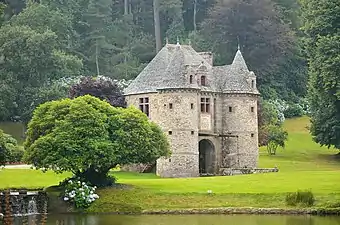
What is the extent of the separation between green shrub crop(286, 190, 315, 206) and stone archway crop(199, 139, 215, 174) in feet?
71.9

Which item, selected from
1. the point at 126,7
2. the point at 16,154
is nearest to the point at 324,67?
the point at 16,154

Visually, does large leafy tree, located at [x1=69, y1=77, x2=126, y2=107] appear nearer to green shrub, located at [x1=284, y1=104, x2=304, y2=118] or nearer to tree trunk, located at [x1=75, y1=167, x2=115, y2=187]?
tree trunk, located at [x1=75, y1=167, x2=115, y2=187]

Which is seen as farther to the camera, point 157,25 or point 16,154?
point 157,25

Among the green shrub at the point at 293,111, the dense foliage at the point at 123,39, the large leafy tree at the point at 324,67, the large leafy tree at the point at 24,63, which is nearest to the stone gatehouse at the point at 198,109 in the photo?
the large leafy tree at the point at 324,67

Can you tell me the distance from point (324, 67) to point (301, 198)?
27822mm

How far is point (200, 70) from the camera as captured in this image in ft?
203

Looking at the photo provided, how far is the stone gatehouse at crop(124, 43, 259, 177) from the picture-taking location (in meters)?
60.5

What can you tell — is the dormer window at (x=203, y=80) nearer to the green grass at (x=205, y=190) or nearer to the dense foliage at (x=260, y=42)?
the green grass at (x=205, y=190)

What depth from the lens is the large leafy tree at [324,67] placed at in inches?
2640

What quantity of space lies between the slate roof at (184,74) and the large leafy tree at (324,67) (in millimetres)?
7670

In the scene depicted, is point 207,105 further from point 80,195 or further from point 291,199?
point 291,199

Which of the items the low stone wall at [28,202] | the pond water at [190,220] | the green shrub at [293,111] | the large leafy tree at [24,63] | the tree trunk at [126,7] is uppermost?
the tree trunk at [126,7]

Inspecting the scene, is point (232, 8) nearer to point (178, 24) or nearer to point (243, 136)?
point (178, 24)

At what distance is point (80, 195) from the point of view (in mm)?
44156
